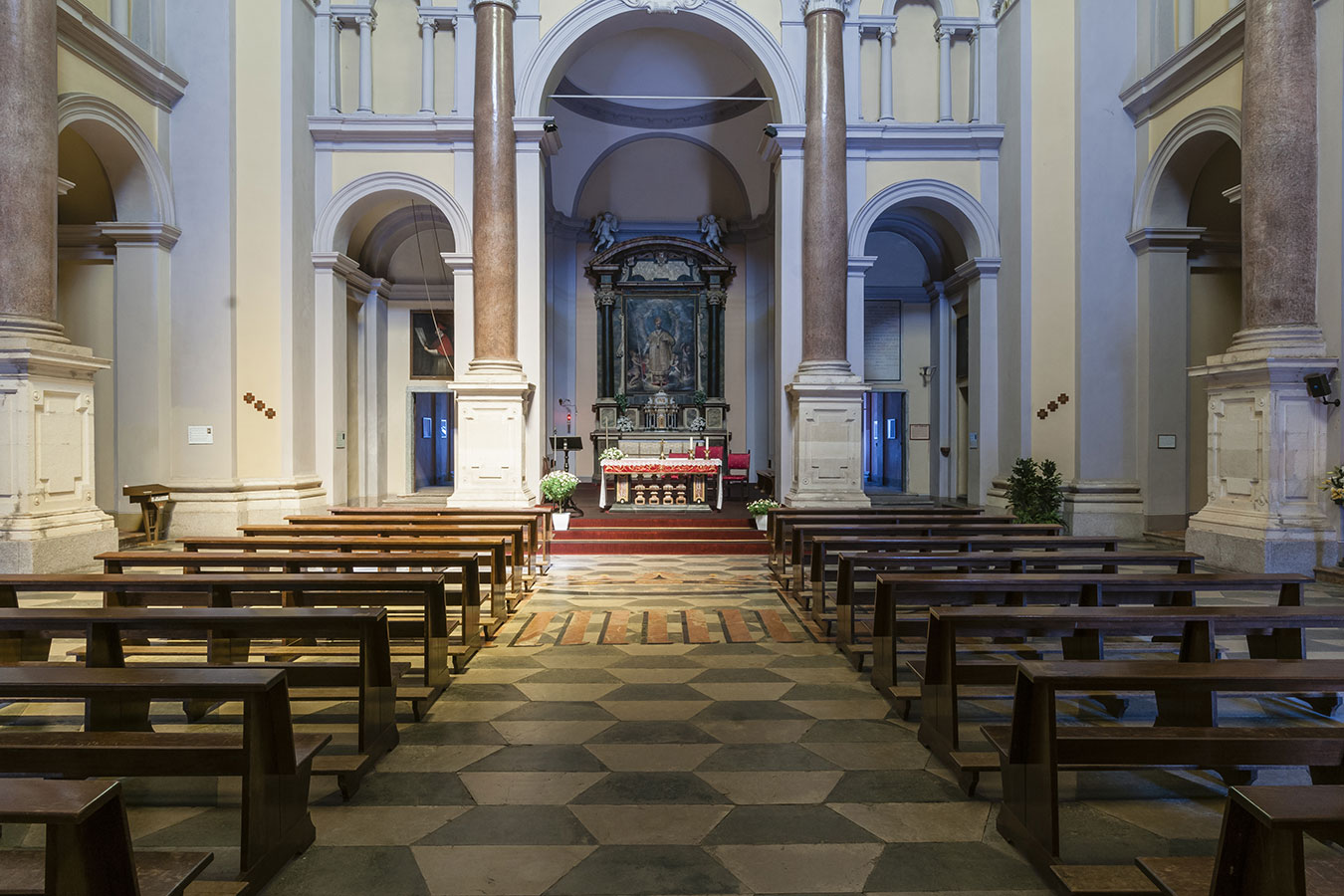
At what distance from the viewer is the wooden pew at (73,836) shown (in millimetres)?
1518

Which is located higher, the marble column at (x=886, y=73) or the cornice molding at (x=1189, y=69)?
the marble column at (x=886, y=73)

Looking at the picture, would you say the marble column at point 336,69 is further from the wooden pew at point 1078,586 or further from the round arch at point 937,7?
the wooden pew at point 1078,586

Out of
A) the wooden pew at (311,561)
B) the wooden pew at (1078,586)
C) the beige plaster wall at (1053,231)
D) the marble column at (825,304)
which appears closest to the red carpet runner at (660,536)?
the marble column at (825,304)

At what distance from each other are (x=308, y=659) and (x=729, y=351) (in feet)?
48.6

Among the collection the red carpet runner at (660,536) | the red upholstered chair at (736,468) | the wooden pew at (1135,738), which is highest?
the red upholstered chair at (736,468)

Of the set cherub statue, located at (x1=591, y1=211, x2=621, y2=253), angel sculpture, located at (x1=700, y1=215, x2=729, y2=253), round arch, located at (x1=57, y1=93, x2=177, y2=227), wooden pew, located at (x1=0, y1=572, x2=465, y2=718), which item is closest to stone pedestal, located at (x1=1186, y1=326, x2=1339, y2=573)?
wooden pew, located at (x1=0, y1=572, x2=465, y2=718)

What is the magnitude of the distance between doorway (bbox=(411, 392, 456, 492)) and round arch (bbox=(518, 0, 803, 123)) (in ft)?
20.8

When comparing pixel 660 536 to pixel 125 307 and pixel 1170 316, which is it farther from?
pixel 125 307

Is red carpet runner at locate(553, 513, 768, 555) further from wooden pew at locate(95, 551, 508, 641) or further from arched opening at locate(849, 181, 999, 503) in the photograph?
wooden pew at locate(95, 551, 508, 641)

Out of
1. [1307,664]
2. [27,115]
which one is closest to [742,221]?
[27,115]

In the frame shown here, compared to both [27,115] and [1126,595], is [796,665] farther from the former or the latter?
[27,115]

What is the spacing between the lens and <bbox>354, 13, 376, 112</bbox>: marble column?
40.4 feet

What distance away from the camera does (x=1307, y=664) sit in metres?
2.73

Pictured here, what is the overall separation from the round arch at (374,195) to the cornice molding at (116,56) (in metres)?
2.28
